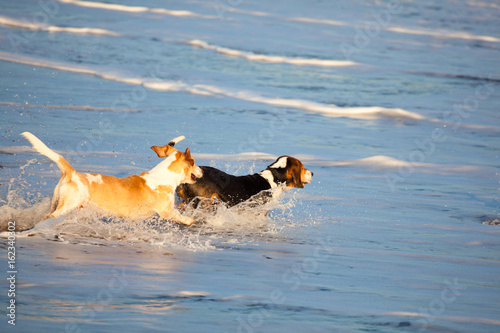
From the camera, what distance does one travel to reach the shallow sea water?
18.0 feet

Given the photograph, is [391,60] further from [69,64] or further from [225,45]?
[69,64]

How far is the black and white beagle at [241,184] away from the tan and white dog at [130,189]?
1.34ft

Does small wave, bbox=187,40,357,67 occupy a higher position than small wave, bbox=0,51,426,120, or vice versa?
small wave, bbox=187,40,357,67

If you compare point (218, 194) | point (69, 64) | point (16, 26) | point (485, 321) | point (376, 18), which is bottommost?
point (485, 321)

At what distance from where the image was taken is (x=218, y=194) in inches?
334

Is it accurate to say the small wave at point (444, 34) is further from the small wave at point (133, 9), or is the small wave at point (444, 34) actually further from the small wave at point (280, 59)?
the small wave at point (280, 59)

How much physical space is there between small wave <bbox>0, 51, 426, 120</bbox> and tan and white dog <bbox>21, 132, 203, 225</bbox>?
7883 mm

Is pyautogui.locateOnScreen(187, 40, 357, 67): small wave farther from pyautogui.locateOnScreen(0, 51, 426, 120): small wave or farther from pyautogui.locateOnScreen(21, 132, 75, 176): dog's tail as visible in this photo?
pyautogui.locateOnScreen(21, 132, 75, 176): dog's tail

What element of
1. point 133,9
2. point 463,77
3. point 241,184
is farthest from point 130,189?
point 133,9

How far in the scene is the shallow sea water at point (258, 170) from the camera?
5492 mm

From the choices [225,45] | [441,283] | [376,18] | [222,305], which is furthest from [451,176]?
[376,18]

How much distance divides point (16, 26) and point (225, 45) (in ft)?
21.4

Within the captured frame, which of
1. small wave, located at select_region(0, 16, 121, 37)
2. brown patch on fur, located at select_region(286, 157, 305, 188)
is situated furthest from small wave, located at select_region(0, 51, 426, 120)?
brown patch on fur, located at select_region(286, 157, 305, 188)

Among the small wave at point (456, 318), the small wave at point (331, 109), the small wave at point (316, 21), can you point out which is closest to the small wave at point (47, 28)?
the small wave at point (331, 109)
